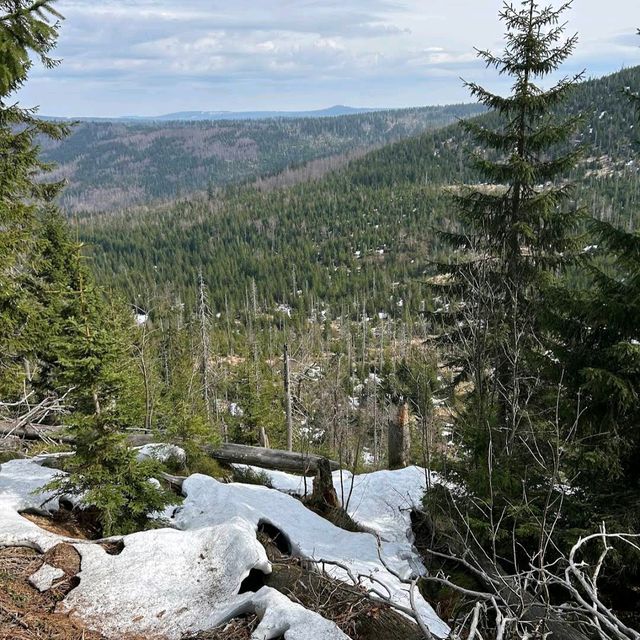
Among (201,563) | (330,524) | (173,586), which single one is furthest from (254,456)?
(173,586)

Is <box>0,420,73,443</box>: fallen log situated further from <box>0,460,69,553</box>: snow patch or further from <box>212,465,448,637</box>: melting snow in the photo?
<box>212,465,448,637</box>: melting snow

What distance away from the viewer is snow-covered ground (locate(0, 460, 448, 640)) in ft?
12.7

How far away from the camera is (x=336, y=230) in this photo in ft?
466

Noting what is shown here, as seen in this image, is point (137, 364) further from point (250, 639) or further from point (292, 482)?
point (250, 639)

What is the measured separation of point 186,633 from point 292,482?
6.57m

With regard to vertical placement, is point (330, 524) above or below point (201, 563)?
below

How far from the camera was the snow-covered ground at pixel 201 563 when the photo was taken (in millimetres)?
3881

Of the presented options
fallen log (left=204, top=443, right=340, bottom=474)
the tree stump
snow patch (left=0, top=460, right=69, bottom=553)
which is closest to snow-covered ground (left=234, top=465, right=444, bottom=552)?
fallen log (left=204, top=443, right=340, bottom=474)

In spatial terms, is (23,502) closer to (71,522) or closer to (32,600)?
(71,522)

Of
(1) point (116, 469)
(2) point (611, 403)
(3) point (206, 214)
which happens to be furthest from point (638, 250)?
(3) point (206, 214)

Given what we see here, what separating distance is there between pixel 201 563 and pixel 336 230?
Answer: 140m

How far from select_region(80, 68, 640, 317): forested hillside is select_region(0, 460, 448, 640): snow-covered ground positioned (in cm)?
8112

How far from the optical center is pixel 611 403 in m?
6.08

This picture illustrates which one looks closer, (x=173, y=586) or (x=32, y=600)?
(x=32, y=600)
